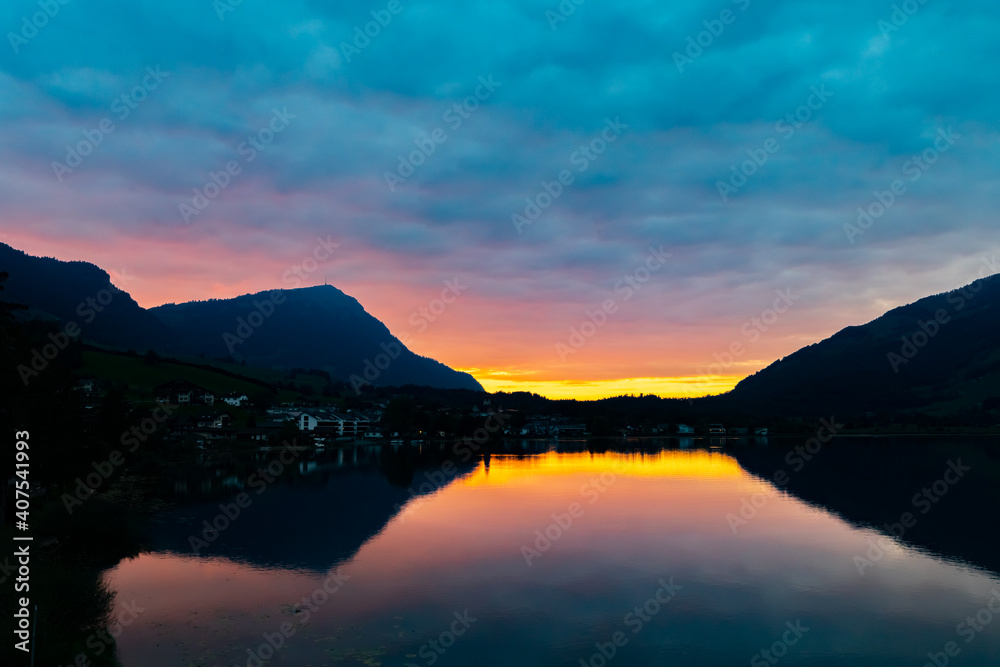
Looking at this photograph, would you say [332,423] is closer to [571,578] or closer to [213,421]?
[213,421]

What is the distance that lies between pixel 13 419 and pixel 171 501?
28200 mm

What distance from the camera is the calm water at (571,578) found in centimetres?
2444

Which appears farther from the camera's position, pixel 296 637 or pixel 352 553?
pixel 352 553

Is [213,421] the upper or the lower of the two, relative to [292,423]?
upper

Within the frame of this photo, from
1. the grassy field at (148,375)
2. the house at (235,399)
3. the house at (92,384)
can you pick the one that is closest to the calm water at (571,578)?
the house at (92,384)

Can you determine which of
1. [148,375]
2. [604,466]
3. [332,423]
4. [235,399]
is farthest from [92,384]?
[604,466]

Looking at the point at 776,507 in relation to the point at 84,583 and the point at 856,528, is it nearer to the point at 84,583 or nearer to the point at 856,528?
the point at 856,528

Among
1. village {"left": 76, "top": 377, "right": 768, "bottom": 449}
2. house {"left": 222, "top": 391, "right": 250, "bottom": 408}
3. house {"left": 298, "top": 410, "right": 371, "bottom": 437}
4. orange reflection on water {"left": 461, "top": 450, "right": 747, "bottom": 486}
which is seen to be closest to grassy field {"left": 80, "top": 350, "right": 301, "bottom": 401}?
house {"left": 222, "top": 391, "right": 250, "bottom": 408}

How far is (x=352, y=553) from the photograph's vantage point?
132 ft

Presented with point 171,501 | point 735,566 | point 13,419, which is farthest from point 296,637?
point 171,501

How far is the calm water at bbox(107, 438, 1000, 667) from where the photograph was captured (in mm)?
24438

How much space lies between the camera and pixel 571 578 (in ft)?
113

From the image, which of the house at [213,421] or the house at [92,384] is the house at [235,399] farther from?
the house at [92,384]

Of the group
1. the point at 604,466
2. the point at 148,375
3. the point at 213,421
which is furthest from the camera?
the point at 148,375
